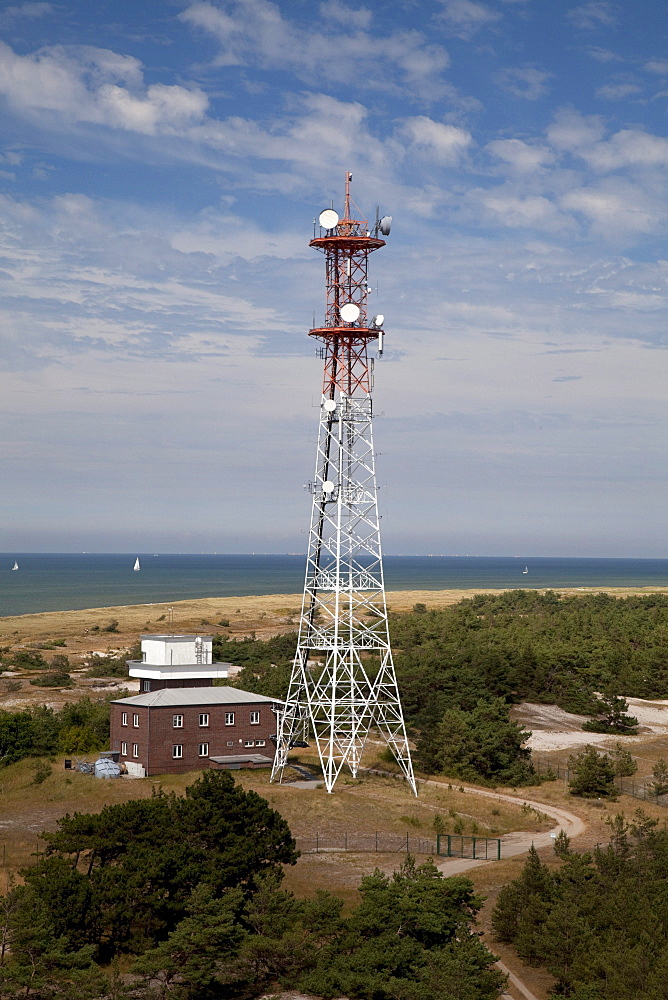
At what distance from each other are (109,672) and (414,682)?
3512cm

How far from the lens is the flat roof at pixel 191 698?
52844 millimetres

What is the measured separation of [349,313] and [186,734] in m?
22.2

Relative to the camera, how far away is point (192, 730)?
5309cm

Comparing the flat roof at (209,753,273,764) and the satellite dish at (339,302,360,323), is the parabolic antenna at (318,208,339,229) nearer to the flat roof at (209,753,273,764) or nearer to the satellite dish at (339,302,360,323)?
the satellite dish at (339,302,360,323)

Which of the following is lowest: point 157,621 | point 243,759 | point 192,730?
point 243,759

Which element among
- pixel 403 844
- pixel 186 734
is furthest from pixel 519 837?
pixel 186 734

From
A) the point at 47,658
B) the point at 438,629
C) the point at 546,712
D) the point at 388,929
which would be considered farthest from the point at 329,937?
the point at 47,658

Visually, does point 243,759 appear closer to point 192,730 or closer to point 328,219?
point 192,730

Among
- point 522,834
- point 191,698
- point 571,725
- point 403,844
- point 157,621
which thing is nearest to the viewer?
point 403,844

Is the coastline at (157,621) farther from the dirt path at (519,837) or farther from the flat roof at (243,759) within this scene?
the dirt path at (519,837)

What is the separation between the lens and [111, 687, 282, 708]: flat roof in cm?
5284

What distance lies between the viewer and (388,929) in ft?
91.2

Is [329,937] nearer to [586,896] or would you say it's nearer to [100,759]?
[586,896]

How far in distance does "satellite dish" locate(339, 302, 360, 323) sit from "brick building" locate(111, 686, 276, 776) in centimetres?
2004
